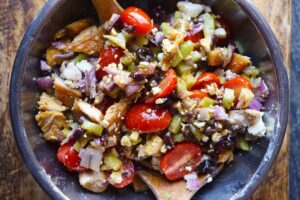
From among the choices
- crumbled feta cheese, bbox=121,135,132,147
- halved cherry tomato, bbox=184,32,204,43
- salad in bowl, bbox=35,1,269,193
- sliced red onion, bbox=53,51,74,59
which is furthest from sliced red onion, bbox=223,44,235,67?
sliced red onion, bbox=53,51,74,59

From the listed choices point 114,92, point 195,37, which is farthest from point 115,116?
point 195,37

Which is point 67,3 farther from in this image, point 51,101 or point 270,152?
point 270,152

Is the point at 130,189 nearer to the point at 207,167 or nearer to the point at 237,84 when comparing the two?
the point at 207,167

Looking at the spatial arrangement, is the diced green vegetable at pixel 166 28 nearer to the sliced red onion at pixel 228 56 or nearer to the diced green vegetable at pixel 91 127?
the sliced red onion at pixel 228 56

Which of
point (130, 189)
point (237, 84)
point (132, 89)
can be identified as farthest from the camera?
point (130, 189)

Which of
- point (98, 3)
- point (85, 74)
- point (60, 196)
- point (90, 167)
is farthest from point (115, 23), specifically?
point (60, 196)

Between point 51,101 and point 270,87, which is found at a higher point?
point 270,87

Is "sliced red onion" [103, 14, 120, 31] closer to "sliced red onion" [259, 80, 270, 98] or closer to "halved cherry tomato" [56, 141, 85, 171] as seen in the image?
"halved cherry tomato" [56, 141, 85, 171]
